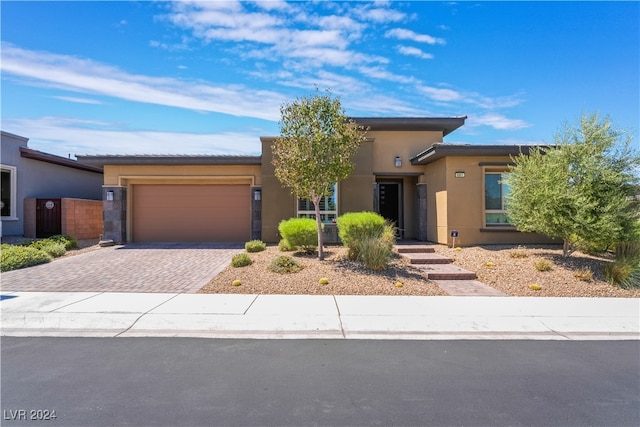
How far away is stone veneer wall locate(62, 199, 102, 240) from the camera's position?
16.8 meters

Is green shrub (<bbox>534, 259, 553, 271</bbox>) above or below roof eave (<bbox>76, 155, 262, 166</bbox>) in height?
below

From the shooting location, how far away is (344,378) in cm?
429

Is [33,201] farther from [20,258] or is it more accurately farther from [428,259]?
[428,259]

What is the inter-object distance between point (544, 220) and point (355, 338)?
22.8 ft

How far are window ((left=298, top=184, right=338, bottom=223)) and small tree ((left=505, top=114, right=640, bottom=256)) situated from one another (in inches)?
277

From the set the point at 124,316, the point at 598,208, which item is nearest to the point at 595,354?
the point at 598,208

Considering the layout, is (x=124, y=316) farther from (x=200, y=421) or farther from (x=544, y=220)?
(x=544, y=220)

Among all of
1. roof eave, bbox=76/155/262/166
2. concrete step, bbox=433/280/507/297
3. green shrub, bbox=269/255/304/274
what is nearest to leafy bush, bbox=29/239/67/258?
roof eave, bbox=76/155/262/166

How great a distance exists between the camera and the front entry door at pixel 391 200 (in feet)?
54.6

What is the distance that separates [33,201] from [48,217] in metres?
0.92

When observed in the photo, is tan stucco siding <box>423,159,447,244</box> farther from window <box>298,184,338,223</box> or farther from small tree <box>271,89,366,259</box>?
small tree <box>271,89,366,259</box>

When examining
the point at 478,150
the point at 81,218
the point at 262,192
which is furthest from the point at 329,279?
the point at 81,218

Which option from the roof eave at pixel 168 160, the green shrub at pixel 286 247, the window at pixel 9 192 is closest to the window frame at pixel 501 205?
the green shrub at pixel 286 247

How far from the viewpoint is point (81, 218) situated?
17547 millimetres
